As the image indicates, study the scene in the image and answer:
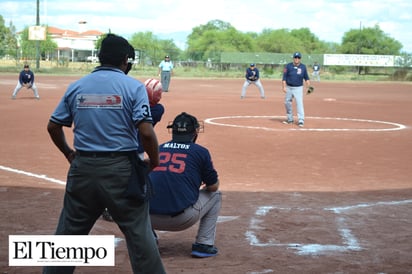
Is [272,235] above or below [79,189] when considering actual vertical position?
below

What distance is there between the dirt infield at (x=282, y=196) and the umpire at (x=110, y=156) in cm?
140

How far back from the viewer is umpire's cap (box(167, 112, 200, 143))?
661 centimetres

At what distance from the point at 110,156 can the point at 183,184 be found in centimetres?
186

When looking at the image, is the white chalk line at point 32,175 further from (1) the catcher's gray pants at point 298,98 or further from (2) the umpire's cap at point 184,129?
(1) the catcher's gray pants at point 298,98

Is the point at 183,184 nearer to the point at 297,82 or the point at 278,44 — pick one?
the point at 297,82

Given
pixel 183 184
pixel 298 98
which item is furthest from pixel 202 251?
pixel 298 98

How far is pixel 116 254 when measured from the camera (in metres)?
6.79

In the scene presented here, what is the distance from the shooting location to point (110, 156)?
4.80 metres

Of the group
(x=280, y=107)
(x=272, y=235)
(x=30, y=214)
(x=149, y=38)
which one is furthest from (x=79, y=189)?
(x=149, y=38)

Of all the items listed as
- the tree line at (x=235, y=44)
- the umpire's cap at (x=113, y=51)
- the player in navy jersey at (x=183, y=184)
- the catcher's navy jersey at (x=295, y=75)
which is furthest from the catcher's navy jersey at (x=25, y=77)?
the tree line at (x=235, y=44)

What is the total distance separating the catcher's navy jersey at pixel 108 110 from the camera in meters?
4.79

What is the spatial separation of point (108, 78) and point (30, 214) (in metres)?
4.22

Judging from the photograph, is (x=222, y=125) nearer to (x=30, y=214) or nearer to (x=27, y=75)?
(x=30, y=214)

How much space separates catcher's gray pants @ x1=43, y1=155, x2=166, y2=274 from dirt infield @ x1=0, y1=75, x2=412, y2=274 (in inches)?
53.1
